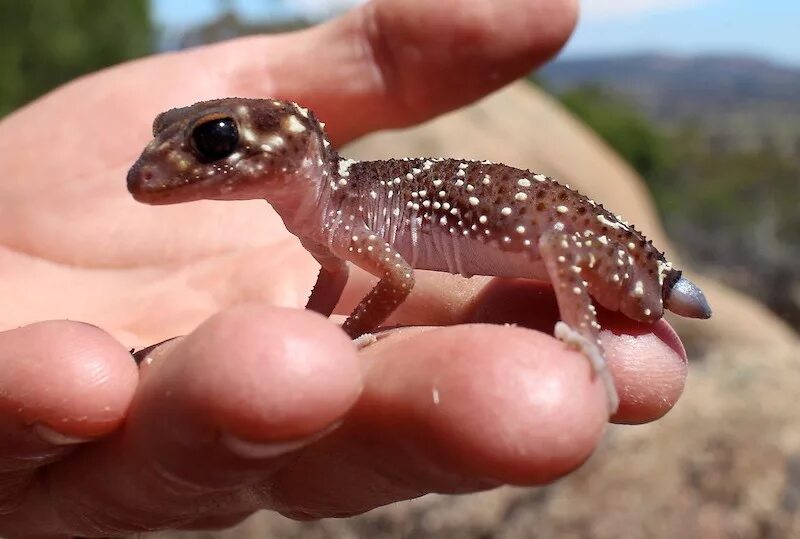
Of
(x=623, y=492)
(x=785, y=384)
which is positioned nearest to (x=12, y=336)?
(x=623, y=492)

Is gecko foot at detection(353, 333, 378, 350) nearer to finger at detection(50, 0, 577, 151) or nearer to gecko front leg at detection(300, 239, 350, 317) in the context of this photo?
gecko front leg at detection(300, 239, 350, 317)

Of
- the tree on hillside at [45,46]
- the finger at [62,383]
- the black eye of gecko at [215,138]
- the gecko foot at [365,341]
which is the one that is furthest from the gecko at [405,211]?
the tree on hillside at [45,46]

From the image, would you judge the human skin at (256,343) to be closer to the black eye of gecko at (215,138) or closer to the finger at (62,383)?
the finger at (62,383)

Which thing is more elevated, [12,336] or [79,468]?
[12,336]

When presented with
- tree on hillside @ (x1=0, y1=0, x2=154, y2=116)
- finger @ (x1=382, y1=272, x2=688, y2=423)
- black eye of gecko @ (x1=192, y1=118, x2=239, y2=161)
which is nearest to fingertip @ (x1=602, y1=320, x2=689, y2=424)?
finger @ (x1=382, y1=272, x2=688, y2=423)

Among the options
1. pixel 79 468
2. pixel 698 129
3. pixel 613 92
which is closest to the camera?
pixel 79 468

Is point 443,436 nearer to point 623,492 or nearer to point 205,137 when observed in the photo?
point 205,137

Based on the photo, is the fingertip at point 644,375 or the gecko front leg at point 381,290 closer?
the fingertip at point 644,375
